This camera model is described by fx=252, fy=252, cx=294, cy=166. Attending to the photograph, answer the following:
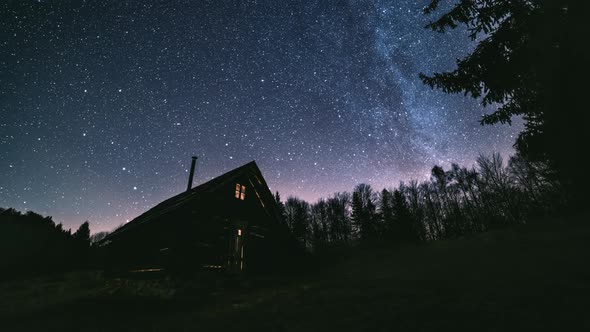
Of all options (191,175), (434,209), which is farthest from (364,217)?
(191,175)

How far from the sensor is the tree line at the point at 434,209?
120 ft

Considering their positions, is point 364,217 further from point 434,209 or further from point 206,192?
point 206,192

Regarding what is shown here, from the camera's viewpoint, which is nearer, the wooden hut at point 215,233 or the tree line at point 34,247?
the wooden hut at point 215,233

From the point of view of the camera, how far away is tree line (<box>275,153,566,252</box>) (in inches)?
1441

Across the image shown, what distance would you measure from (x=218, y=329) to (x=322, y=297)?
336 cm

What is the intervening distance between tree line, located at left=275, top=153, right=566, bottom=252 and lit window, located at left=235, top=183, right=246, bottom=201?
2137 cm

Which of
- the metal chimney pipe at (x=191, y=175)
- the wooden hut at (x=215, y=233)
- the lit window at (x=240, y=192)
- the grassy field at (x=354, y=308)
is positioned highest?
the metal chimney pipe at (x=191, y=175)

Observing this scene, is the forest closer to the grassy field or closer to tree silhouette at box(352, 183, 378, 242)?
the grassy field

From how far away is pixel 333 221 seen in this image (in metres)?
55.6

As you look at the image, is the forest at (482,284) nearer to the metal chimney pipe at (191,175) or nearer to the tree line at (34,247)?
the metal chimney pipe at (191,175)

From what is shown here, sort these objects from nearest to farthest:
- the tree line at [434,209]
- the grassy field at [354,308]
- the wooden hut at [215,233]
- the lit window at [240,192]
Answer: the grassy field at [354,308]
the wooden hut at [215,233]
the lit window at [240,192]
the tree line at [434,209]

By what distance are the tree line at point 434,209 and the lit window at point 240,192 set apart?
70.1 ft

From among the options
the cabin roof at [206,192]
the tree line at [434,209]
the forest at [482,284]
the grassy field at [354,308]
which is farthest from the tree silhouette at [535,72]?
the tree line at [434,209]

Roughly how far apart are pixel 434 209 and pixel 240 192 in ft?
159
